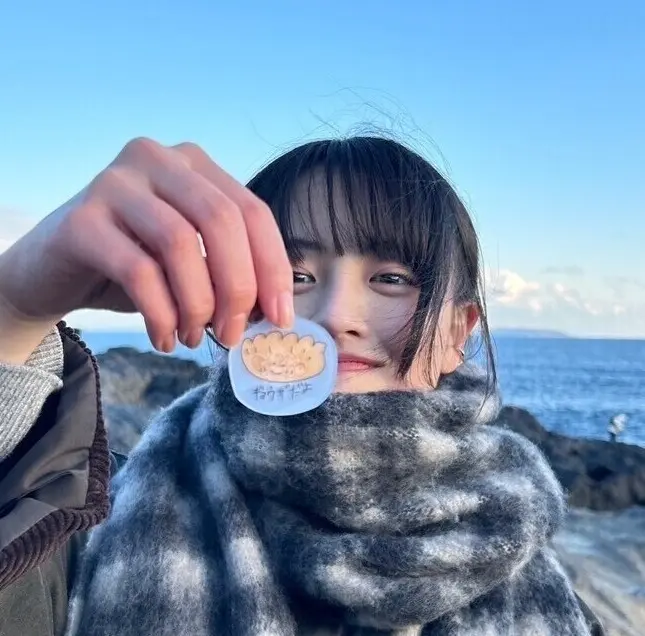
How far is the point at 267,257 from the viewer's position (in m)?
0.94

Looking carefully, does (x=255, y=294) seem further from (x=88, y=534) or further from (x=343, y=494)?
(x=88, y=534)

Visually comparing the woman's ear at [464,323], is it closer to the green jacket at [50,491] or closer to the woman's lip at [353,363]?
the woman's lip at [353,363]

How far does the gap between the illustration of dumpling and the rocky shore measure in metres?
1.24

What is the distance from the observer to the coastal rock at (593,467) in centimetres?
848

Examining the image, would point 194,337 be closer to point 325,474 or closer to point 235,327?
point 235,327

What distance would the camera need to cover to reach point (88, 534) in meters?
1.71

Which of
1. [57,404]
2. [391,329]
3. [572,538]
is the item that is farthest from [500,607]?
[572,538]

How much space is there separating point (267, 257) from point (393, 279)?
84 cm

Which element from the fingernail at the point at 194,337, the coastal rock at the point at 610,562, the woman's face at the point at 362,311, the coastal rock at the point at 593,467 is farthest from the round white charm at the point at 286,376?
the coastal rock at the point at 593,467

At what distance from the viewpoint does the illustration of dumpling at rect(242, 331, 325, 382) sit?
54.2 inches

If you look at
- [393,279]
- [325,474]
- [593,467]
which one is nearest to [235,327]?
[325,474]

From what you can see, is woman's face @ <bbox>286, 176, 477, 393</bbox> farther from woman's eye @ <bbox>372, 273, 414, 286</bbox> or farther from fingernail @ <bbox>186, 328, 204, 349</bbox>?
fingernail @ <bbox>186, 328, 204, 349</bbox>

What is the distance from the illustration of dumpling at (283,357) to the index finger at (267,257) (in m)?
0.40

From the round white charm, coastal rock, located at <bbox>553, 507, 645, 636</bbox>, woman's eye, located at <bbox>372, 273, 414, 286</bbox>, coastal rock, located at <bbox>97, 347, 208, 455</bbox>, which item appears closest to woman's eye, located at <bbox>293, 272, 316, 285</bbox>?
woman's eye, located at <bbox>372, 273, 414, 286</bbox>
